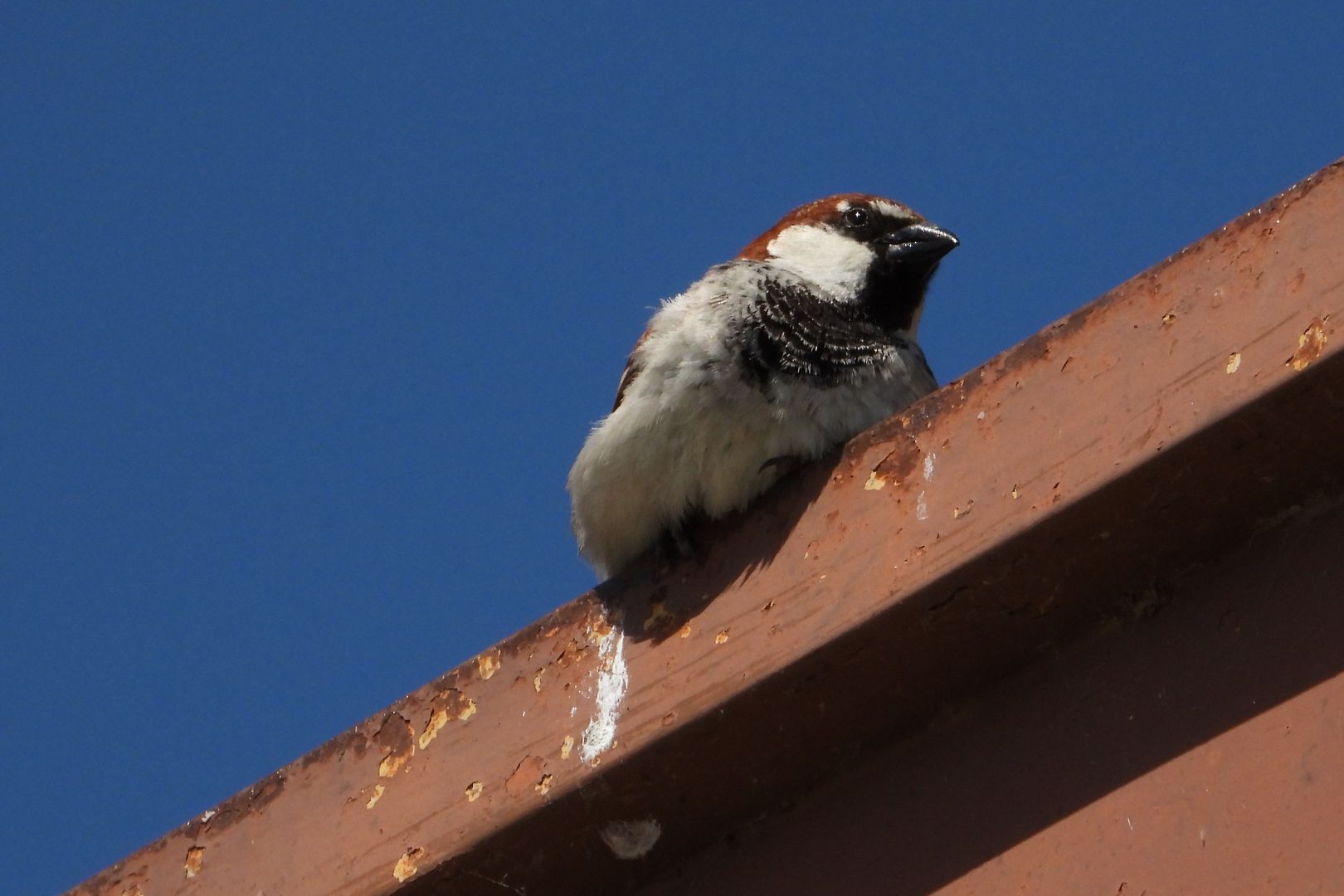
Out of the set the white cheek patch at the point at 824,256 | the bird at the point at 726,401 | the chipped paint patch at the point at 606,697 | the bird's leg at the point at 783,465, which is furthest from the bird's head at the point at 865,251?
the chipped paint patch at the point at 606,697

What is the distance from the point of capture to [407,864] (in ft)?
7.62

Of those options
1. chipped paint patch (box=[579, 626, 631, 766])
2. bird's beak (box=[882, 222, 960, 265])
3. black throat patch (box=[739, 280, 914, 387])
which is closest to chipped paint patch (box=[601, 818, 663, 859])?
chipped paint patch (box=[579, 626, 631, 766])

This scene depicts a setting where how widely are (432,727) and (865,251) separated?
1.52 meters

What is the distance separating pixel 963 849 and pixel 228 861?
40.3 inches

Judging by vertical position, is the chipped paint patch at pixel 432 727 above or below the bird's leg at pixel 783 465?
below

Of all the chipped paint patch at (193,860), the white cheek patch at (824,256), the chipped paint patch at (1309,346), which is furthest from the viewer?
the white cheek patch at (824,256)

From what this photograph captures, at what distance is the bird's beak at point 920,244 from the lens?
3541 mm

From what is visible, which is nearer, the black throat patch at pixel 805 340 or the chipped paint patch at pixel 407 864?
the chipped paint patch at pixel 407 864

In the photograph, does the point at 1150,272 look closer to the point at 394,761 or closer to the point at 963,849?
the point at 963,849

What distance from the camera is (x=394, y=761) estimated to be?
2.42 meters

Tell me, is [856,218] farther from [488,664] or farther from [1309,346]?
[1309,346]

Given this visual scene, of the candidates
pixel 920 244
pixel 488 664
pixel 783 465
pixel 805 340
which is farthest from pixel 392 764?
pixel 920 244

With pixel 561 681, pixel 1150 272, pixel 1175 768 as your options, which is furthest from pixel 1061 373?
pixel 561 681

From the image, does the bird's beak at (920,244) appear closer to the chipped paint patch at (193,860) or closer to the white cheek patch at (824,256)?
the white cheek patch at (824,256)
